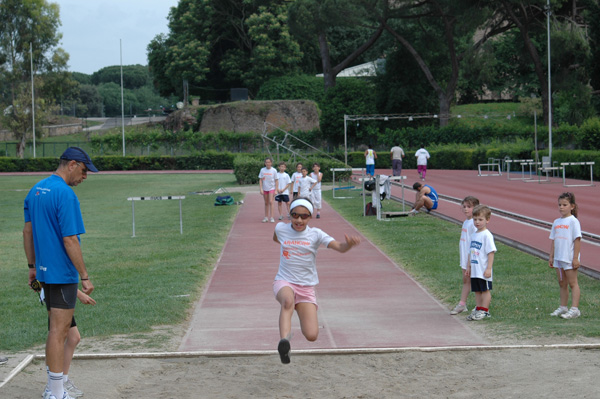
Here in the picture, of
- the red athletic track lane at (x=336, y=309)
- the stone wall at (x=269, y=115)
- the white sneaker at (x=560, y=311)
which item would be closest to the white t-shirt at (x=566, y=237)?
the white sneaker at (x=560, y=311)

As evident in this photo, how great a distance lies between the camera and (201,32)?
3115 inches

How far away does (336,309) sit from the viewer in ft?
33.1

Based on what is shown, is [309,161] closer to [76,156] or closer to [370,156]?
[370,156]

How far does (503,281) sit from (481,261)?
2.75 meters

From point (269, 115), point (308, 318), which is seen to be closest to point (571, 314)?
point (308, 318)

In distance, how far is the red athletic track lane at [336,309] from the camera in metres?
8.33

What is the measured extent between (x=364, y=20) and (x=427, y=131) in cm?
1076

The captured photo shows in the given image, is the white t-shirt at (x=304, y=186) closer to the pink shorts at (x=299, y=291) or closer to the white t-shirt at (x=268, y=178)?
the white t-shirt at (x=268, y=178)

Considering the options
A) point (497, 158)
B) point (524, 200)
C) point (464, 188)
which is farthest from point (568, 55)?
point (524, 200)

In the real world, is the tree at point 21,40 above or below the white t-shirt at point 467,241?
above

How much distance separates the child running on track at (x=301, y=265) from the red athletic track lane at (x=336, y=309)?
1036mm

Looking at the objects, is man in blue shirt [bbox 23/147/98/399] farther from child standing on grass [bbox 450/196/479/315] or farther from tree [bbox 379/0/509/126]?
tree [bbox 379/0/509/126]

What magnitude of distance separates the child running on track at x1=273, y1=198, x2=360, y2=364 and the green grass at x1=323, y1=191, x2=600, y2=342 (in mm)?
2532

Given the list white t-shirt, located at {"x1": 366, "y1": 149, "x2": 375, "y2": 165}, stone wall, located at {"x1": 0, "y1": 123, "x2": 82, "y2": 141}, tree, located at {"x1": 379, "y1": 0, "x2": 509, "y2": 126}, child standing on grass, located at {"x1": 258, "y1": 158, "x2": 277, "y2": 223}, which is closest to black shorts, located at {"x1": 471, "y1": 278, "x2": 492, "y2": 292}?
child standing on grass, located at {"x1": 258, "y1": 158, "x2": 277, "y2": 223}
